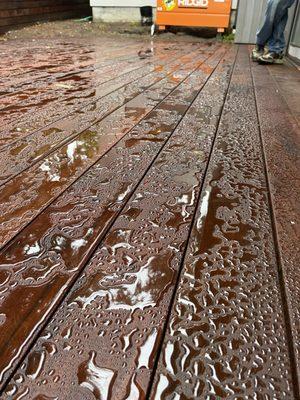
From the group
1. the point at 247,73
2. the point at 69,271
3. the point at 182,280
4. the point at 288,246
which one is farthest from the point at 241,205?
the point at 247,73

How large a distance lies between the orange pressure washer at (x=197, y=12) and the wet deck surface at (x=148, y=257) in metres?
5.15

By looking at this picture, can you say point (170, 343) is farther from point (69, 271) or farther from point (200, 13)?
point (200, 13)

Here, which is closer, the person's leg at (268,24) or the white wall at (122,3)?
the person's leg at (268,24)

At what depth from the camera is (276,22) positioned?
3217mm

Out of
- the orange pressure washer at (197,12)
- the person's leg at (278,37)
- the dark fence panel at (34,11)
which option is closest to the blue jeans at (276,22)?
the person's leg at (278,37)

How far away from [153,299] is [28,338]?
0.22m

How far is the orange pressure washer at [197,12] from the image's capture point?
598cm

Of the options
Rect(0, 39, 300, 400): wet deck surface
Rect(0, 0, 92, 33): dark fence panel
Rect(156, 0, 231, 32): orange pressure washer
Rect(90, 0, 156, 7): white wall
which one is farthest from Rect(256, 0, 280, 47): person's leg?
Rect(0, 0, 92, 33): dark fence panel

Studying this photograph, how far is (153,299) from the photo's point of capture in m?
0.63

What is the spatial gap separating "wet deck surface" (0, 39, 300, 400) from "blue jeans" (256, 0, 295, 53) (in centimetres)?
197

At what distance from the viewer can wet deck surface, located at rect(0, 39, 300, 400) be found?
1.67 feet

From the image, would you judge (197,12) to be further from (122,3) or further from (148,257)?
(148,257)

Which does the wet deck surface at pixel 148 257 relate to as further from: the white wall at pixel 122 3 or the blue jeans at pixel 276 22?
the white wall at pixel 122 3

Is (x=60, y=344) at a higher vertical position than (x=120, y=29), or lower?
higher
